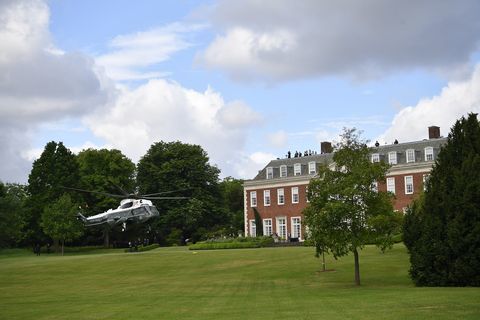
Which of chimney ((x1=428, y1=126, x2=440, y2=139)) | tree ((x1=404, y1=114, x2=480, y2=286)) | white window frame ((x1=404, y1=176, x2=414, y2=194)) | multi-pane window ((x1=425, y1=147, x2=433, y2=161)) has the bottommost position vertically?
tree ((x1=404, y1=114, x2=480, y2=286))

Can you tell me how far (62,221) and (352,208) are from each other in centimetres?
4541

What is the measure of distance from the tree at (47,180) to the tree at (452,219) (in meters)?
55.6

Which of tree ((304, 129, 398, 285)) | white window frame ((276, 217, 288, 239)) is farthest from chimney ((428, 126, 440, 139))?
tree ((304, 129, 398, 285))

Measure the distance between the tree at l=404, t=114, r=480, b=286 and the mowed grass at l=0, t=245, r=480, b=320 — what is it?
1.48 metres

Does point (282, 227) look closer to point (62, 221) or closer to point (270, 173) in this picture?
point (270, 173)

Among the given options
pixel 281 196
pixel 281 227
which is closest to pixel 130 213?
pixel 281 227

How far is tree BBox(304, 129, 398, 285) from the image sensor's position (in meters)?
29.3

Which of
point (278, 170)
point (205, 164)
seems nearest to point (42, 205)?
point (205, 164)

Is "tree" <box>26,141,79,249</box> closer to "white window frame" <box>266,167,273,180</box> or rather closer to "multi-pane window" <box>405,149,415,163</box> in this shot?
"white window frame" <box>266,167,273,180</box>

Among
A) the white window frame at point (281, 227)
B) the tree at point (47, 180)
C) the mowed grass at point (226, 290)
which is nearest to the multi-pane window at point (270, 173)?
the white window frame at point (281, 227)

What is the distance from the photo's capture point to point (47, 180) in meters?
76.3

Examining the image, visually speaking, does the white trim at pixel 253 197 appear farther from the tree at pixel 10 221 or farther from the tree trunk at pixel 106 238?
the tree at pixel 10 221

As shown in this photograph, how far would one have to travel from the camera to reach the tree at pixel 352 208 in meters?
29.3

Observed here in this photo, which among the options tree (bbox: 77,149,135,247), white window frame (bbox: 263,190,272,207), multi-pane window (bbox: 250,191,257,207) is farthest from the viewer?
multi-pane window (bbox: 250,191,257,207)
